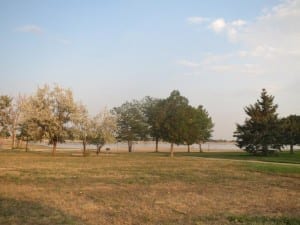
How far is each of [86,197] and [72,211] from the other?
3.07 m

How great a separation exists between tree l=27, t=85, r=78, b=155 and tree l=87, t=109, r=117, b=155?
453cm

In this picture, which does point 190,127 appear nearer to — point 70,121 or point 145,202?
point 70,121

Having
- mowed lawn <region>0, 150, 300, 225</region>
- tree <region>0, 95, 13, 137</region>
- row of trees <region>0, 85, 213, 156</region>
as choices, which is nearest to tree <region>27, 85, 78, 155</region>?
row of trees <region>0, 85, 213, 156</region>

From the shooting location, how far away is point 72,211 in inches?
448

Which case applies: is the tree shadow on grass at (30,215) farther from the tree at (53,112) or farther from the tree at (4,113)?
the tree at (4,113)

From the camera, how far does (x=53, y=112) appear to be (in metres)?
56.0

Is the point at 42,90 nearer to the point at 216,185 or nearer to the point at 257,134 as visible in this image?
the point at 257,134

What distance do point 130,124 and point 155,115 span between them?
11561 millimetres

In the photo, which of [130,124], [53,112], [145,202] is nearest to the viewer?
[145,202]

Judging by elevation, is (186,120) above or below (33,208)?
above

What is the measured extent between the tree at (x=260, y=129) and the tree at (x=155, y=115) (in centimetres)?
1269

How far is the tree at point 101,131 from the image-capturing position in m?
Result: 60.2

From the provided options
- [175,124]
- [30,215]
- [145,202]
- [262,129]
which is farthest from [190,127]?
[30,215]

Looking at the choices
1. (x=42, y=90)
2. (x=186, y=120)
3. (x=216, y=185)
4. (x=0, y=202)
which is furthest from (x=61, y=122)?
(x=0, y=202)
